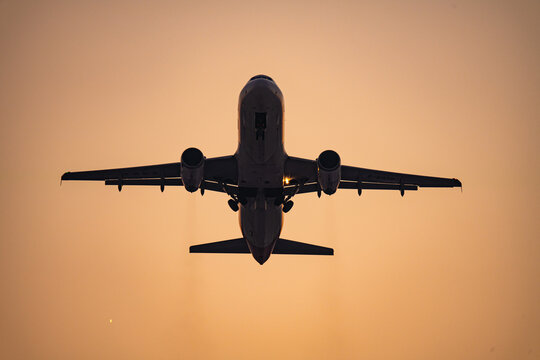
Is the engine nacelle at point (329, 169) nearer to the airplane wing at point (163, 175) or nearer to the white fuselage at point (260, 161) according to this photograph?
the white fuselage at point (260, 161)

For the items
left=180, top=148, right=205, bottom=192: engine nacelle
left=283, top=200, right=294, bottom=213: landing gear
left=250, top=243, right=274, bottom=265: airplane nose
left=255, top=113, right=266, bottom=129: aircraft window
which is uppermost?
left=255, top=113, right=266, bottom=129: aircraft window

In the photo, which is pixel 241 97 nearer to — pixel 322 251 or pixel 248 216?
pixel 248 216

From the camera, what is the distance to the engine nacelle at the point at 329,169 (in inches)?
1060

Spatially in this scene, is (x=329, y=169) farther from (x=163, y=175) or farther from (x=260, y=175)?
(x=163, y=175)

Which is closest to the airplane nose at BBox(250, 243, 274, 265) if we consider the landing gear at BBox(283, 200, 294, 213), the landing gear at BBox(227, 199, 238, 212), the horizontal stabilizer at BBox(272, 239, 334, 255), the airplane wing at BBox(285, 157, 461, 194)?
the landing gear at BBox(227, 199, 238, 212)

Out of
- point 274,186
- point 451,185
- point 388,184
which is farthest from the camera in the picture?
point 388,184

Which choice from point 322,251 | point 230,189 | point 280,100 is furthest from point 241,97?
point 322,251

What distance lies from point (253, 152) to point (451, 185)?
40.8ft

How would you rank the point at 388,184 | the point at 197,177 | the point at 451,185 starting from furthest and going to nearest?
the point at 388,184 < the point at 451,185 < the point at 197,177

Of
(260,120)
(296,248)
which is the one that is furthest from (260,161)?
(296,248)

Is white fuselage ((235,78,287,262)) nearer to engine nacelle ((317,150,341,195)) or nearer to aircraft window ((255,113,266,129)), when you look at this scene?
aircraft window ((255,113,266,129))

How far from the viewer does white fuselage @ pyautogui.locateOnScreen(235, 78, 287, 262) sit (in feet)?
86.1

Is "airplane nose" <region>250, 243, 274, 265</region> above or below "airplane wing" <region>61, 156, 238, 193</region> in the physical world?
below

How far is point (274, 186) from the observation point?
29984mm
